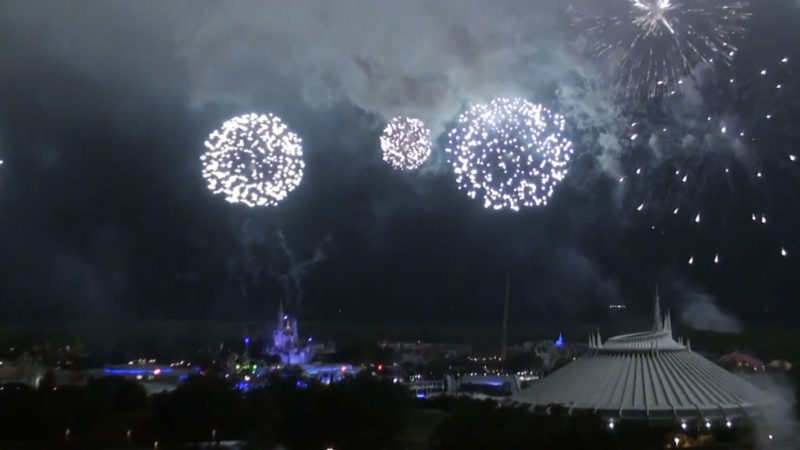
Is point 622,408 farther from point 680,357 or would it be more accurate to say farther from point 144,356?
point 144,356

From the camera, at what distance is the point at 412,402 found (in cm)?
5072

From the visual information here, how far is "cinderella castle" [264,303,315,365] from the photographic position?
292 feet

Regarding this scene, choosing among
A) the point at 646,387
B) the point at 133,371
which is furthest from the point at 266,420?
the point at 133,371

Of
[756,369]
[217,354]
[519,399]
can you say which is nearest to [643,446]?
[519,399]

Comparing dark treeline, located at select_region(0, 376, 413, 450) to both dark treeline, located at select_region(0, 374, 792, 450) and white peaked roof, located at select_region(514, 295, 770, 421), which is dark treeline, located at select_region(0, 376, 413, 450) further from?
white peaked roof, located at select_region(514, 295, 770, 421)

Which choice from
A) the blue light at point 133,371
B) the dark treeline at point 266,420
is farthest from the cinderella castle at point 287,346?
the dark treeline at point 266,420

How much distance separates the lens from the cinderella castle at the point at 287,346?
8912 cm

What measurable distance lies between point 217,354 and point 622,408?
5314 centimetres

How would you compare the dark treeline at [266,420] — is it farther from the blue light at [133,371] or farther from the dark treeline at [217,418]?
the blue light at [133,371]

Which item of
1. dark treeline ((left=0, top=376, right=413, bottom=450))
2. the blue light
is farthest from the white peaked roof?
the blue light

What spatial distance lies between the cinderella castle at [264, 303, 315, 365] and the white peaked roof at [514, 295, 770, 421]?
Answer: 44.0m

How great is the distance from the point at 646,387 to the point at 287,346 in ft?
170

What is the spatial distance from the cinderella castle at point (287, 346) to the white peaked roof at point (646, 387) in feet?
145

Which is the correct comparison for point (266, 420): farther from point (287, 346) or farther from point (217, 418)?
point (287, 346)
